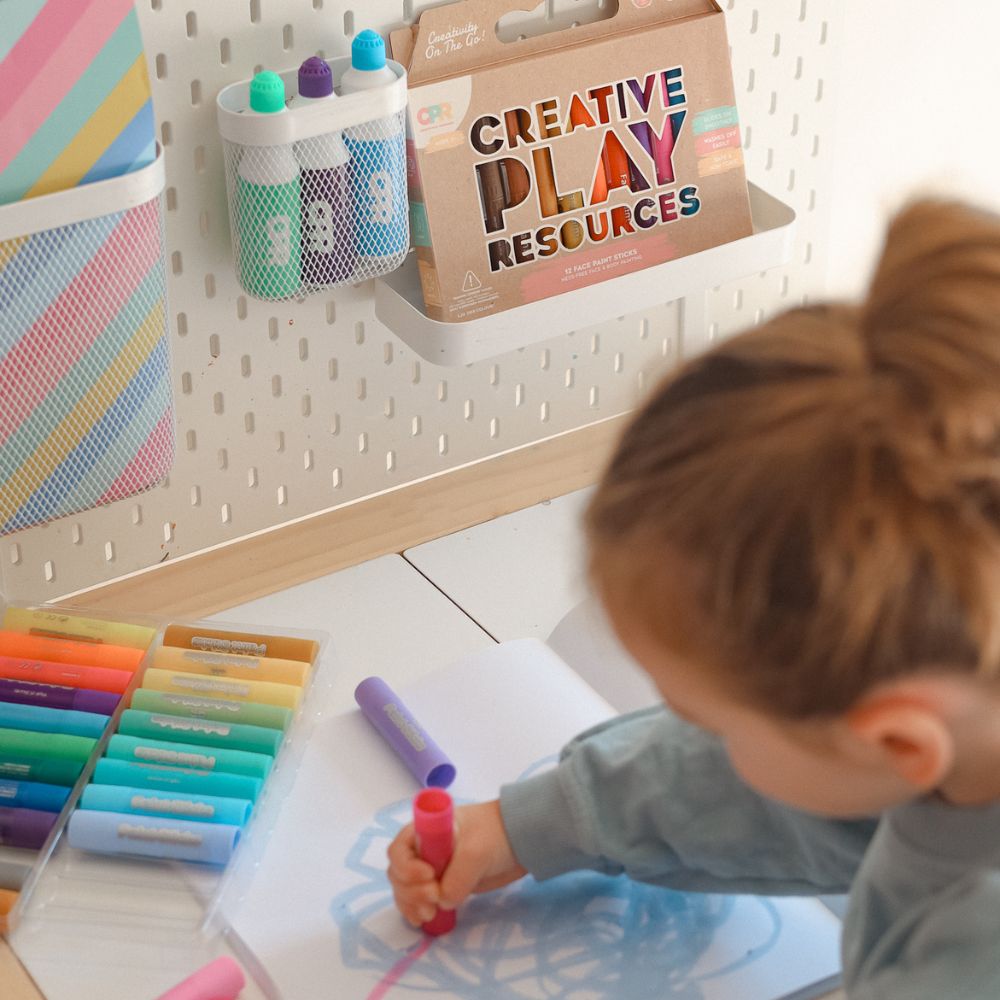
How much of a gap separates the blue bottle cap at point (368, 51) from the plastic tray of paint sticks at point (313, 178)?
1 centimetres

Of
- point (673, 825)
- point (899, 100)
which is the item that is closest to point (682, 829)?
point (673, 825)

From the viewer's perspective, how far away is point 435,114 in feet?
2.84

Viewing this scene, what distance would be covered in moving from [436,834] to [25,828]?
210 millimetres

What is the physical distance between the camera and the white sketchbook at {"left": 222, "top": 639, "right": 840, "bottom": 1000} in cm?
67

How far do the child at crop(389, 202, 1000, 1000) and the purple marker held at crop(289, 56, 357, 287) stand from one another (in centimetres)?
37

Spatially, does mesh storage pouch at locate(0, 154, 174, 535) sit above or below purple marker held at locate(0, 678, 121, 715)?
above

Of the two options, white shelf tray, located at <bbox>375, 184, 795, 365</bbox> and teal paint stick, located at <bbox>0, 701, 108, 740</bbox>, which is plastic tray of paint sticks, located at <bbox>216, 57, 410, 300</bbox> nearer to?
white shelf tray, located at <bbox>375, 184, 795, 365</bbox>

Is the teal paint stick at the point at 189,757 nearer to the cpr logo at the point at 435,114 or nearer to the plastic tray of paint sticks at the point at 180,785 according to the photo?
the plastic tray of paint sticks at the point at 180,785

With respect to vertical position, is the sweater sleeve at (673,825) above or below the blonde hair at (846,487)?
below

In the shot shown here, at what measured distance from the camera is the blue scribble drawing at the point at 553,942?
0.67m

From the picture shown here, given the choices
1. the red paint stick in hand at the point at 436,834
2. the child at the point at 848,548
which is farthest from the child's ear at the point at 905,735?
the red paint stick in hand at the point at 436,834

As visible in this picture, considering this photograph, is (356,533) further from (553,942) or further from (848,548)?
(848,548)

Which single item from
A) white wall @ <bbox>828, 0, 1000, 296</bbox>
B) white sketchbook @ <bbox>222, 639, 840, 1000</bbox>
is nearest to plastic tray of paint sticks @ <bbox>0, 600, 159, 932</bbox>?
white sketchbook @ <bbox>222, 639, 840, 1000</bbox>

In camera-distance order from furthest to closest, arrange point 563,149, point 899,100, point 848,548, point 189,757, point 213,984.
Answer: point 899,100 → point 563,149 → point 189,757 → point 213,984 → point 848,548
